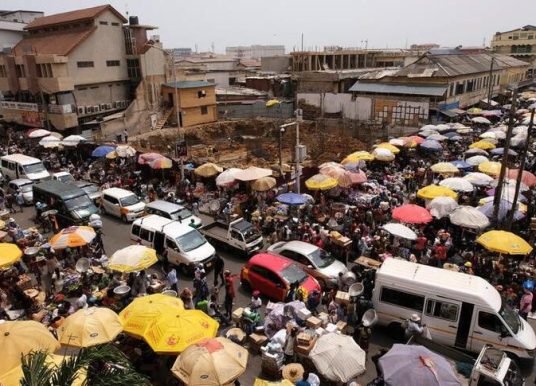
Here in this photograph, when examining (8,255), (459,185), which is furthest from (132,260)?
(459,185)

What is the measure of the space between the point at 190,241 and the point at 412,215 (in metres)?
8.81

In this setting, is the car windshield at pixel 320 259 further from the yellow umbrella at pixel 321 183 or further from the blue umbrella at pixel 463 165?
the blue umbrella at pixel 463 165

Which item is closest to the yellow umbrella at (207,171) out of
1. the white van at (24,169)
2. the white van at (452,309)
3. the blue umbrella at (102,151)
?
the blue umbrella at (102,151)

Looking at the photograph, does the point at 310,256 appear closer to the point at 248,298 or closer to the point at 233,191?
the point at 248,298

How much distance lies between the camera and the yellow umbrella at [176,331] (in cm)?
903

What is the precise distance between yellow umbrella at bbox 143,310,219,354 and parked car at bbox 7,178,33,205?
17251 mm

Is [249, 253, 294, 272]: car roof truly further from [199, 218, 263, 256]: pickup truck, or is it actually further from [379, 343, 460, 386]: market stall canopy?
[379, 343, 460, 386]: market stall canopy

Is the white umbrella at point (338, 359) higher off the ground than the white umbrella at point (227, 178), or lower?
lower

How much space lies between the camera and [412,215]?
15828 mm

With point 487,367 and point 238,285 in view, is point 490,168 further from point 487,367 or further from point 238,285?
point 238,285

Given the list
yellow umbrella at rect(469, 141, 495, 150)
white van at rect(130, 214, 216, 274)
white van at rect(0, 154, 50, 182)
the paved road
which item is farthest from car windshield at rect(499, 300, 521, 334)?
white van at rect(0, 154, 50, 182)

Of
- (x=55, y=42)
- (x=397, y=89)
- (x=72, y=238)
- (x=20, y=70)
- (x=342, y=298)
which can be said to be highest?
(x=55, y=42)

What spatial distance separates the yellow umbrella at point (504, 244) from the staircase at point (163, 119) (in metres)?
35.2

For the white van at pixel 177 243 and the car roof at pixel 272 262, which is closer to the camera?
the car roof at pixel 272 262
